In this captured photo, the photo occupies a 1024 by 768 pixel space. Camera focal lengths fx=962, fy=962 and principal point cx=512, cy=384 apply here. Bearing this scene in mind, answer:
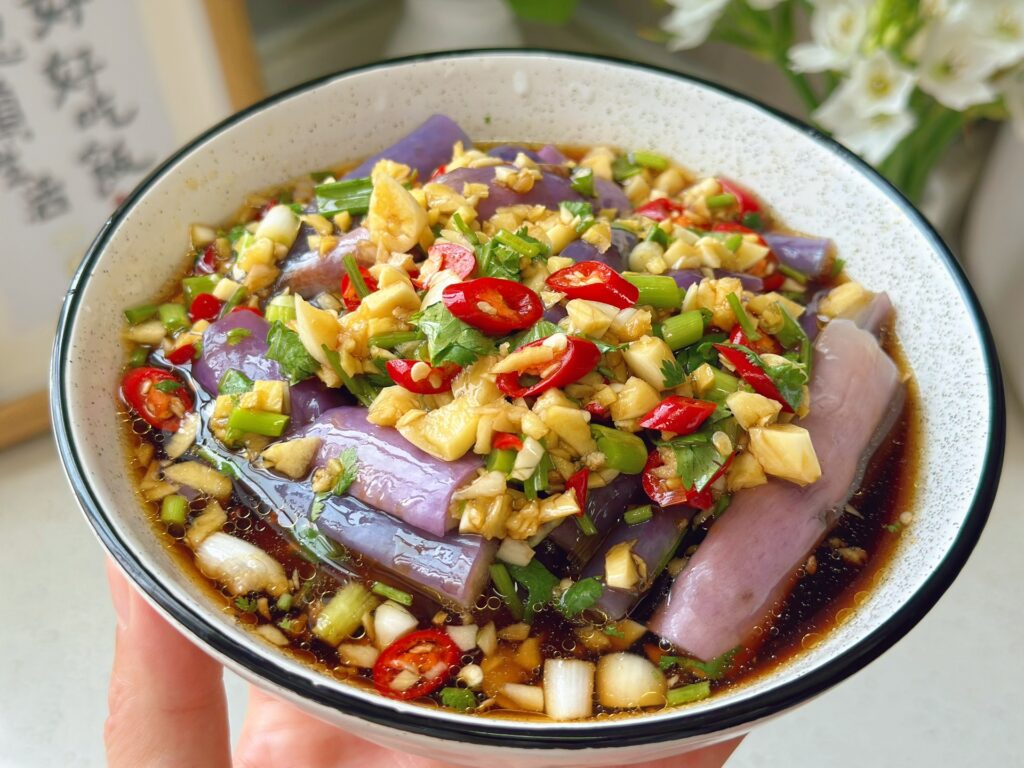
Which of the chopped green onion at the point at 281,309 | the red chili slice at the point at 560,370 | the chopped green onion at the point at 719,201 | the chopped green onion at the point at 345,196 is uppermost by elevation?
the chopped green onion at the point at 345,196

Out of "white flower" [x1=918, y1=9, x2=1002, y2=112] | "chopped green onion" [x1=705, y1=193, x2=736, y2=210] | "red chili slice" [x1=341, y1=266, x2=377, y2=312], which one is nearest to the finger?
"red chili slice" [x1=341, y1=266, x2=377, y2=312]

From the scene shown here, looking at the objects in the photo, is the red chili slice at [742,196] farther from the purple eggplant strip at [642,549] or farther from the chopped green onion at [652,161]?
the purple eggplant strip at [642,549]

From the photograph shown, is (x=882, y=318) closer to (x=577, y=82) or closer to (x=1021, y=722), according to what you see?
(x=577, y=82)

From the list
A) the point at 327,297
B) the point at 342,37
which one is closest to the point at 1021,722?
the point at 327,297

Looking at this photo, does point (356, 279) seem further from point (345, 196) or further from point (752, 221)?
point (752, 221)

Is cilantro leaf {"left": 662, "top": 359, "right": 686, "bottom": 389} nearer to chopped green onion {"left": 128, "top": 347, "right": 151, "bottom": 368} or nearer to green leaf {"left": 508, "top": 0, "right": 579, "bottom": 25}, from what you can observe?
chopped green onion {"left": 128, "top": 347, "right": 151, "bottom": 368}

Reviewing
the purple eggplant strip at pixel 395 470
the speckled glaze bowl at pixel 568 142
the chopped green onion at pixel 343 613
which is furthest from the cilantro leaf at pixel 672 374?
the chopped green onion at pixel 343 613
